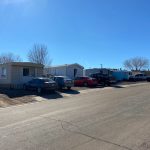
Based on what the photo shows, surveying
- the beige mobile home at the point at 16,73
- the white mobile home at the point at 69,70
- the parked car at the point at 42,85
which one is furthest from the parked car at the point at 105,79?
the parked car at the point at 42,85

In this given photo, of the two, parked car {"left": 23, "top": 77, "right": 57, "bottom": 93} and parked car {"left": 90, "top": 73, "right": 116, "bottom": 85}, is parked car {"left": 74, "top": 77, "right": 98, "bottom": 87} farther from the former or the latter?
parked car {"left": 23, "top": 77, "right": 57, "bottom": 93}

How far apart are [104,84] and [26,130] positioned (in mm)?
30317

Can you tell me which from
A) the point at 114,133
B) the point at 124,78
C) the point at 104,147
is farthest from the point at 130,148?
the point at 124,78

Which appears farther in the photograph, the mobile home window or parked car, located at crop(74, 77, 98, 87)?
parked car, located at crop(74, 77, 98, 87)

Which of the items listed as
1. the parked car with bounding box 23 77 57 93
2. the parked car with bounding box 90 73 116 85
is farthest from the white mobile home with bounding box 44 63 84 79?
the parked car with bounding box 23 77 57 93

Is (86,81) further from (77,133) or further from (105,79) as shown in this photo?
(77,133)

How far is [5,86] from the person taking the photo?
95.5ft

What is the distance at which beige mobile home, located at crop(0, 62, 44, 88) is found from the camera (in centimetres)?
2833

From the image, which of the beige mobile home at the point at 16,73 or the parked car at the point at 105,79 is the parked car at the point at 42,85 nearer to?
the beige mobile home at the point at 16,73

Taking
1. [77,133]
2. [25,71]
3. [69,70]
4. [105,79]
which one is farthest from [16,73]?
[77,133]

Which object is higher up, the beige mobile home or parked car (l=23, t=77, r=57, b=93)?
the beige mobile home

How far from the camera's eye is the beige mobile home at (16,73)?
28328 mm

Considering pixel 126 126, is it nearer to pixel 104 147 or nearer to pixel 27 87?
pixel 104 147

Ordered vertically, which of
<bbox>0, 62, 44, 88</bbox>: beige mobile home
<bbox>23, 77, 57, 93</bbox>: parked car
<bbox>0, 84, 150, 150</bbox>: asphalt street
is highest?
<bbox>0, 62, 44, 88</bbox>: beige mobile home
